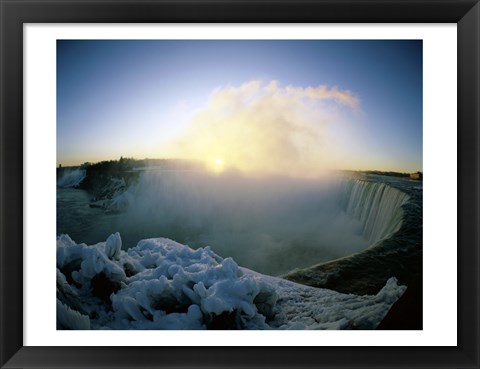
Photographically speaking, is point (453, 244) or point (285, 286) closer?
point (453, 244)

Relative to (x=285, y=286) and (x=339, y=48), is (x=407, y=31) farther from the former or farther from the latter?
(x=285, y=286)

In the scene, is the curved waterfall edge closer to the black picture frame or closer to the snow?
the snow

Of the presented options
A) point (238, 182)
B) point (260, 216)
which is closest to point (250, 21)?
point (238, 182)

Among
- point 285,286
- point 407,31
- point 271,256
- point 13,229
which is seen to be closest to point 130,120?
point 13,229

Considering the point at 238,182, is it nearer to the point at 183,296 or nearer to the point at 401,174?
the point at 183,296

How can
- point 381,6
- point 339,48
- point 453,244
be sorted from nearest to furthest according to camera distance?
point 381,6 < point 453,244 < point 339,48

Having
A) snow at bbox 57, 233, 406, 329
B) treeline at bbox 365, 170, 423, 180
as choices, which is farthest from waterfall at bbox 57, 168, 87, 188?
treeline at bbox 365, 170, 423, 180

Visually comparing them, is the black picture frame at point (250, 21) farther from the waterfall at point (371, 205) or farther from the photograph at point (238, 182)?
the waterfall at point (371, 205)
